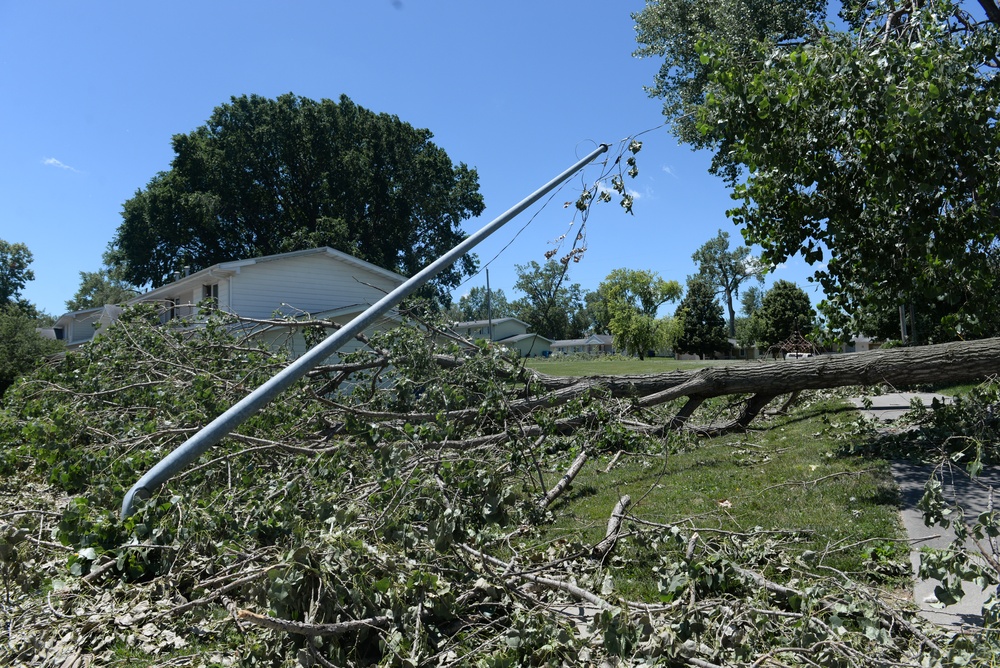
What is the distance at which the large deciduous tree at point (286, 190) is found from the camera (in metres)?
35.9

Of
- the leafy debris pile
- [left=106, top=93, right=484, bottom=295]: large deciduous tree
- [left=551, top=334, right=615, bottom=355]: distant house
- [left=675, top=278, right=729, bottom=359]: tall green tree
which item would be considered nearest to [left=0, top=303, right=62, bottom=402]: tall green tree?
[left=106, top=93, right=484, bottom=295]: large deciduous tree

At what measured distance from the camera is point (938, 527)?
5.02 metres

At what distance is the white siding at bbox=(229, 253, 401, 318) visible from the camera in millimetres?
22062

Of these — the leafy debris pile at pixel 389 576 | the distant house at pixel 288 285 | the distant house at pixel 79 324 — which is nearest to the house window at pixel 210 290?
the distant house at pixel 288 285

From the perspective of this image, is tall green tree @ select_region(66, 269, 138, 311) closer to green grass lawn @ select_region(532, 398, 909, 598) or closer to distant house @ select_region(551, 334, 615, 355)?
distant house @ select_region(551, 334, 615, 355)

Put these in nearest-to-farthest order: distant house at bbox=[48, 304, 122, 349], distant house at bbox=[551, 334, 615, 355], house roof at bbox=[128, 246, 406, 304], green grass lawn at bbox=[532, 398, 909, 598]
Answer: green grass lawn at bbox=[532, 398, 909, 598], house roof at bbox=[128, 246, 406, 304], distant house at bbox=[48, 304, 122, 349], distant house at bbox=[551, 334, 615, 355]

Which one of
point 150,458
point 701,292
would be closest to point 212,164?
point 150,458

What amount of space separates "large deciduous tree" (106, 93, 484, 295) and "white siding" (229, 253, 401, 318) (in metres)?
10.2

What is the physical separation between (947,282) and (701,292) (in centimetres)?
6242

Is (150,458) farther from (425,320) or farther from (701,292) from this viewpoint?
(701,292)

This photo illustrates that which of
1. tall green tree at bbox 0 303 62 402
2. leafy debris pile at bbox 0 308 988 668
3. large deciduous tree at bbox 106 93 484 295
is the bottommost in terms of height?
leafy debris pile at bbox 0 308 988 668

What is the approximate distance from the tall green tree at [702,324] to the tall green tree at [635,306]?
3532mm

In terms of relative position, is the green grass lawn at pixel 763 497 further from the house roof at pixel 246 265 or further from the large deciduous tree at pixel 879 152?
the house roof at pixel 246 265

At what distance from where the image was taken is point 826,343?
30.4ft
